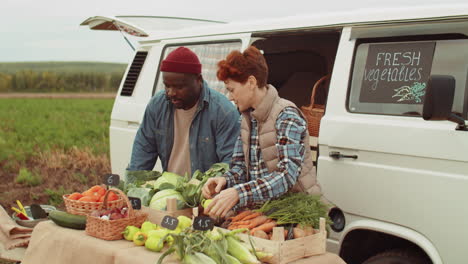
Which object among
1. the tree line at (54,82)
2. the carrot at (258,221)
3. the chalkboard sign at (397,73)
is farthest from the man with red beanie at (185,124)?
the tree line at (54,82)

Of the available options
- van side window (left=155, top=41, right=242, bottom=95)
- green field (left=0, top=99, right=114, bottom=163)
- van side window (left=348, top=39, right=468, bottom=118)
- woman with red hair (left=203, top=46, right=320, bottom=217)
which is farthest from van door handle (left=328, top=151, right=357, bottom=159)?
green field (left=0, top=99, right=114, bottom=163)

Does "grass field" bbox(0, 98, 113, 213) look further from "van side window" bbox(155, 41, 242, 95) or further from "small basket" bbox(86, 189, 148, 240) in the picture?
"small basket" bbox(86, 189, 148, 240)

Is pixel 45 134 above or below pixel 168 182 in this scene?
below

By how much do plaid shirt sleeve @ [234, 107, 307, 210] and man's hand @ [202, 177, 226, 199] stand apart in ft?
0.98

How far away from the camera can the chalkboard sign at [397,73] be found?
412cm

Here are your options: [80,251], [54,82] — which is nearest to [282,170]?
[80,251]

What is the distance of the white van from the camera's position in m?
3.82

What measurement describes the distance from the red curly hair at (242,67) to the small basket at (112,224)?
917 millimetres

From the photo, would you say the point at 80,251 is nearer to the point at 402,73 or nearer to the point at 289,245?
the point at 289,245

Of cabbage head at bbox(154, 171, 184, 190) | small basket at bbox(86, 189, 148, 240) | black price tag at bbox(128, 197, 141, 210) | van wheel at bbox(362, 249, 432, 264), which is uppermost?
cabbage head at bbox(154, 171, 184, 190)

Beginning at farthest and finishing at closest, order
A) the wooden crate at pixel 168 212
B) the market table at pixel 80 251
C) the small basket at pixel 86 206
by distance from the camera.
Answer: the small basket at pixel 86 206, the wooden crate at pixel 168 212, the market table at pixel 80 251

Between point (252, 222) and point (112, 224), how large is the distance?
2.59 feet

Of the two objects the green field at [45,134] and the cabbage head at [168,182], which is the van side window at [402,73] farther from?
the green field at [45,134]

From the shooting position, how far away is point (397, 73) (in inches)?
168
